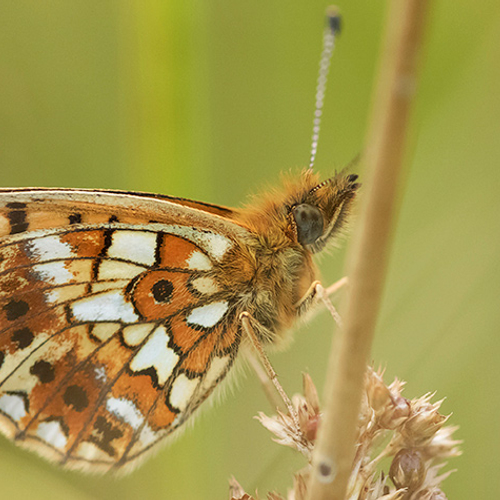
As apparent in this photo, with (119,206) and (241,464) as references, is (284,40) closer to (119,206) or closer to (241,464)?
(119,206)

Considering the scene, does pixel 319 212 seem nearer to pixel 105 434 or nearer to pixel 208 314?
pixel 208 314

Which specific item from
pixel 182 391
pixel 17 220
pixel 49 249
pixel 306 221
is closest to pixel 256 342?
pixel 182 391

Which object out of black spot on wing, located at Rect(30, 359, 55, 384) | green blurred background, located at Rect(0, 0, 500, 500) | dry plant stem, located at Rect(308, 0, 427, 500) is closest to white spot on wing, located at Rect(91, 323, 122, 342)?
black spot on wing, located at Rect(30, 359, 55, 384)

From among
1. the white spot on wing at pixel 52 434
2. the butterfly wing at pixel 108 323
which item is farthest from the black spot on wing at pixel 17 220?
the white spot on wing at pixel 52 434

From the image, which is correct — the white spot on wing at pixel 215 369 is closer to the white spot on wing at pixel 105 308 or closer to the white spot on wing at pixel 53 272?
the white spot on wing at pixel 105 308

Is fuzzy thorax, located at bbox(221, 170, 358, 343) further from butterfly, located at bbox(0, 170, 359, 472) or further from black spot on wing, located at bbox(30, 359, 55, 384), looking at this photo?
black spot on wing, located at bbox(30, 359, 55, 384)

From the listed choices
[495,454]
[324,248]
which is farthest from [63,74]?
[495,454]
